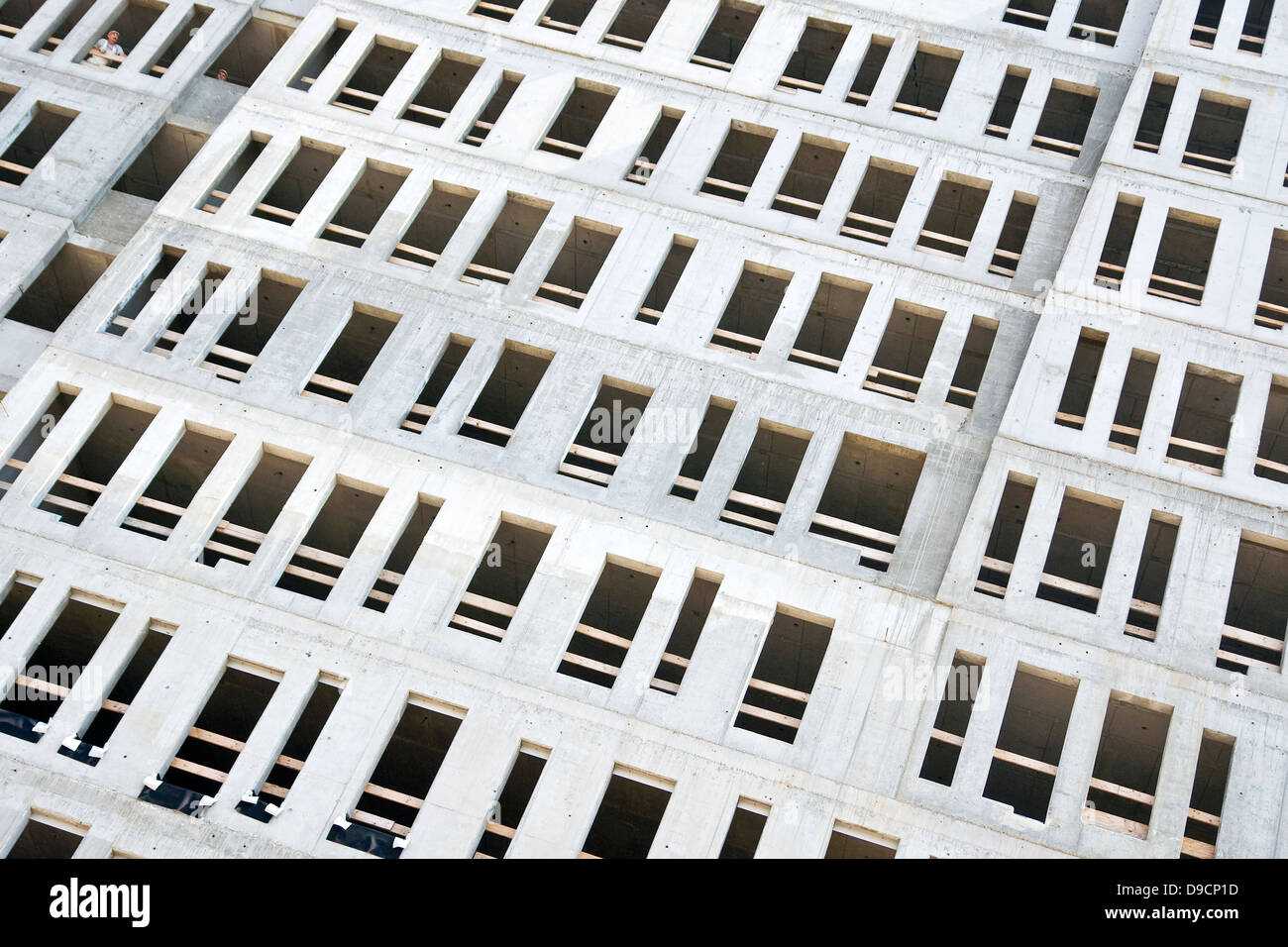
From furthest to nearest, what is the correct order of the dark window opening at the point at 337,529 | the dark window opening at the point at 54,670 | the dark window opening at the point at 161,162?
the dark window opening at the point at 161,162, the dark window opening at the point at 337,529, the dark window opening at the point at 54,670

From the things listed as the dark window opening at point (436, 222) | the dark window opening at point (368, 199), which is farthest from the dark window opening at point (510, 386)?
the dark window opening at point (368, 199)

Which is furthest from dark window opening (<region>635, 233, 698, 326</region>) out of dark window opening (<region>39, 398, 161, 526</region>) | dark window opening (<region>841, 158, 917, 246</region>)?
dark window opening (<region>39, 398, 161, 526</region>)

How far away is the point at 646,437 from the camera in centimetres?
3597

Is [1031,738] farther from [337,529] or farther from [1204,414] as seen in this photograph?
[337,529]

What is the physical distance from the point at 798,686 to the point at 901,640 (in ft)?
18.9

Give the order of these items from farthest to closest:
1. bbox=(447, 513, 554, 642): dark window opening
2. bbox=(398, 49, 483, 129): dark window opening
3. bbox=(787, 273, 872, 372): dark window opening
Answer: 1. bbox=(398, 49, 483, 129): dark window opening
2. bbox=(787, 273, 872, 372): dark window opening
3. bbox=(447, 513, 554, 642): dark window opening

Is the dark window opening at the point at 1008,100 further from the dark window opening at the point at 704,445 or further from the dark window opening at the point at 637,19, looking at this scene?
the dark window opening at the point at 704,445

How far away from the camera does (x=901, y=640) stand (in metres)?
32.6

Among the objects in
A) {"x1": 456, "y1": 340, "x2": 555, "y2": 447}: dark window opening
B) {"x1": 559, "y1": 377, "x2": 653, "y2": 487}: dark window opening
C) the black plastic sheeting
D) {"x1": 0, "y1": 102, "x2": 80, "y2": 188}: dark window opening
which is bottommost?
the black plastic sheeting

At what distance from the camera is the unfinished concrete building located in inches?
1228

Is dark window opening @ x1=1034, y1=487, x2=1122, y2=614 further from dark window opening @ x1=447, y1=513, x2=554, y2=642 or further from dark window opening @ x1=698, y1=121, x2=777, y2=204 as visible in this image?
dark window opening @ x1=698, y1=121, x2=777, y2=204

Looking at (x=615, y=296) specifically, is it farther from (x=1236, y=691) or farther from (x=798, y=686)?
(x=1236, y=691)

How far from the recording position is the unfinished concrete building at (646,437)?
3119 cm

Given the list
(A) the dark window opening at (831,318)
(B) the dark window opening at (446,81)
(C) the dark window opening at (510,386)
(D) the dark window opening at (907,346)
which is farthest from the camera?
(B) the dark window opening at (446,81)
